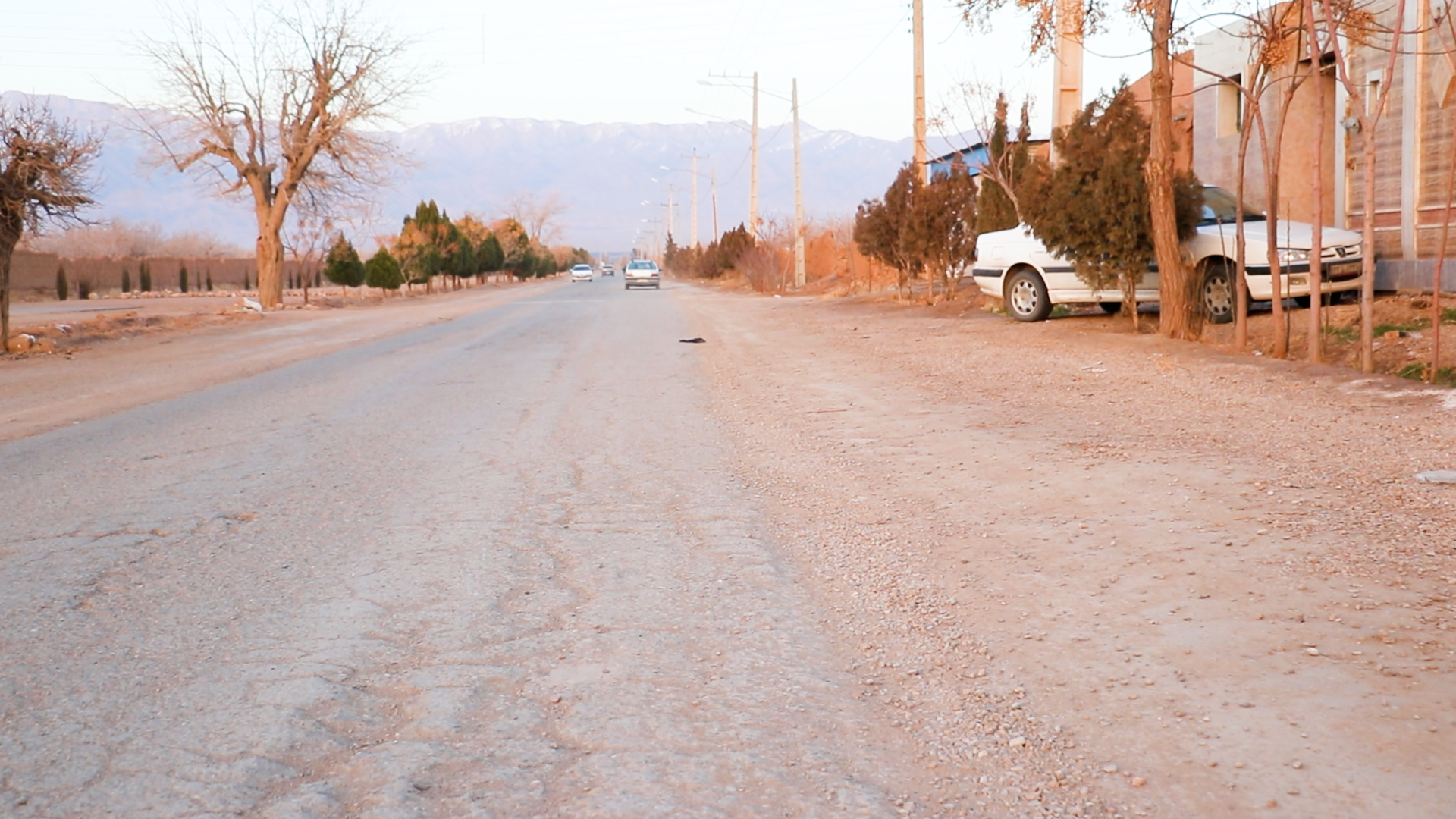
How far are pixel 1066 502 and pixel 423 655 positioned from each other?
347 cm

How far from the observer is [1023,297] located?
1767 centimetres

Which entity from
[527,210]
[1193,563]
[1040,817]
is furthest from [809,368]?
[527,210]

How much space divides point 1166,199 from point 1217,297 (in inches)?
65.3

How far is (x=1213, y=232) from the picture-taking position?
1443 cm

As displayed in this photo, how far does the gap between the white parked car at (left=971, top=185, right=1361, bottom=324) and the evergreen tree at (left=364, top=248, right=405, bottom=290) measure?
116ft

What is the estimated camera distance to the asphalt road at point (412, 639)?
3.08m

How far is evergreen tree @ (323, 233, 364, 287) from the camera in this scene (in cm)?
4719

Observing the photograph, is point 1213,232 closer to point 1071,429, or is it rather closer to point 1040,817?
point 1071,429

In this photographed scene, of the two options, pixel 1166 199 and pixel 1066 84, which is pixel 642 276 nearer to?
pixel 1066 84

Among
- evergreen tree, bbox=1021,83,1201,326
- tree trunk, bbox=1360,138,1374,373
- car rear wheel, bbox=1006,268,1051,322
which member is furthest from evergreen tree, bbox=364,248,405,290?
tree trunk, bbox=1360,138,1374,373

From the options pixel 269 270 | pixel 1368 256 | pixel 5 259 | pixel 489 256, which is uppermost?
pixel 489 256

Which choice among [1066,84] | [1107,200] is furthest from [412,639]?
[1066,84]

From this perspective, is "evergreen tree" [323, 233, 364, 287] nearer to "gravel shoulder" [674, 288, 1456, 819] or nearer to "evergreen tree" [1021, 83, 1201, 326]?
"evergreen tree" [1021, 83, 1201, 326]

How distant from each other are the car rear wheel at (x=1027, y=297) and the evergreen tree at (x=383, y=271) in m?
35.8
